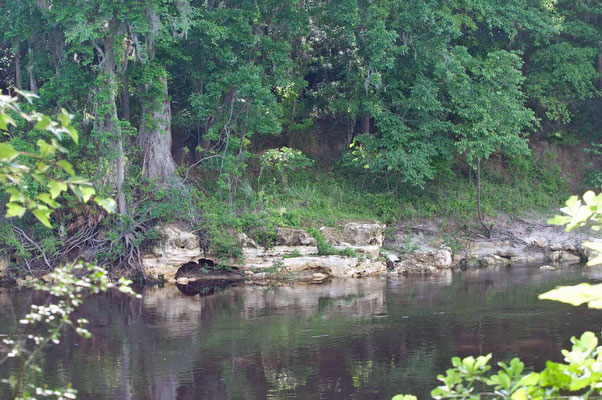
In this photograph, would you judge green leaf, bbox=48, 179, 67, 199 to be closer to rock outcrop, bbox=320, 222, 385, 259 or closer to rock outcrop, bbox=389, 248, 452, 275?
rock outcrop, bbox=320, 222, 385, 259

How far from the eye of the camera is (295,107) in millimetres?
26875

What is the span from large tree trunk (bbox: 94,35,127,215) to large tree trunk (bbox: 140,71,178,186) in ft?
3.77

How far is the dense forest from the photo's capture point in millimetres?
20844

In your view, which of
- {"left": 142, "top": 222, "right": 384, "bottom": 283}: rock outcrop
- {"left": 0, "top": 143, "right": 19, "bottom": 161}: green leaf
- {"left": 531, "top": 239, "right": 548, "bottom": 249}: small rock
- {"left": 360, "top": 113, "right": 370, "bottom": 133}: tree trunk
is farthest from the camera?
{"left": 360, "top": 113, "right": 370, "bottom": 133}: tree trunk

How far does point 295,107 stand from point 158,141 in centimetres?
637

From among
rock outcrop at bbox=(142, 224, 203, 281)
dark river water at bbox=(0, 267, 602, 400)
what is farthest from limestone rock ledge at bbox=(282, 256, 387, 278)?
rock outcrop at bbox=(142, 224, 203, 281)

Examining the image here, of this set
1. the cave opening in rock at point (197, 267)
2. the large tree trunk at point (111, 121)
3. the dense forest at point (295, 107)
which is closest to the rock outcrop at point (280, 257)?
the cave opening in rock at point (197, 267)

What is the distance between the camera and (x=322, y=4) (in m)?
24.5

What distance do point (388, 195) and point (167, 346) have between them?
1375 centimetres

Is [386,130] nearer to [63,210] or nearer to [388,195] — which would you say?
[388,195]

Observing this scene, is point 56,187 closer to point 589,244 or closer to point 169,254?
point 589,244

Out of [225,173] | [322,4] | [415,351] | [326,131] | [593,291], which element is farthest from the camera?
[326,131]

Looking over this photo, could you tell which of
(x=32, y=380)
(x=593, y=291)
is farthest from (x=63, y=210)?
(x=593, y=291)

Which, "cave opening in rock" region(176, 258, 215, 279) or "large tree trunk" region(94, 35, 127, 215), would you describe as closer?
"large tree trunk" region(94, 35, 127, 215)
